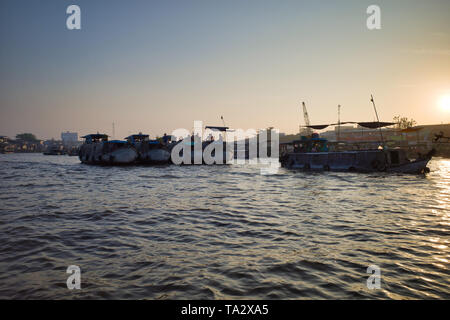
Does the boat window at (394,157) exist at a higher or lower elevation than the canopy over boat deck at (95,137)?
lower

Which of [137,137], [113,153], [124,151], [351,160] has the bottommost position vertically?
[351,160]

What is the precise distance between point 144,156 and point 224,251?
55508 mm

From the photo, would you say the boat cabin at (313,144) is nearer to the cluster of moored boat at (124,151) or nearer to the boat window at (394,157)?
the boat window at (394,157)

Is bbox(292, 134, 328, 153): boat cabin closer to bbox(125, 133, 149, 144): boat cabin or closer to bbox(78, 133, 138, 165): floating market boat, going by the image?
bbox(78, 133, 138, 165): floating market boat

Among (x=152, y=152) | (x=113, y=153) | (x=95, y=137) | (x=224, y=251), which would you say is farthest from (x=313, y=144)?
(x=95, y=137)

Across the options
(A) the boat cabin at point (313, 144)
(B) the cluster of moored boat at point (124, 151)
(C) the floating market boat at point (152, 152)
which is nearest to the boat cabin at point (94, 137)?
(B) the cluster of moored boat at point (124, 151)

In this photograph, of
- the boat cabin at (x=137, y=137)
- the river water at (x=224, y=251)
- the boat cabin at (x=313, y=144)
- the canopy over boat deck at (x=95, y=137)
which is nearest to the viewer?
the river water at (x=224, y=251)

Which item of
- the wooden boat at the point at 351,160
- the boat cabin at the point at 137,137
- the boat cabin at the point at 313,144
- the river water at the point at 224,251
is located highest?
the boat cabin at the point at 137,137

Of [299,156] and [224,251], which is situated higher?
[299,156]

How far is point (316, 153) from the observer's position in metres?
40.6

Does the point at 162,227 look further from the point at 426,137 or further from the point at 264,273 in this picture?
the point at 426,137

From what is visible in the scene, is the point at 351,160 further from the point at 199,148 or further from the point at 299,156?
the point at 199,148

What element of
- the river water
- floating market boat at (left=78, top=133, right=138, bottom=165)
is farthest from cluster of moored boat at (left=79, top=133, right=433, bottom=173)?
the river water
